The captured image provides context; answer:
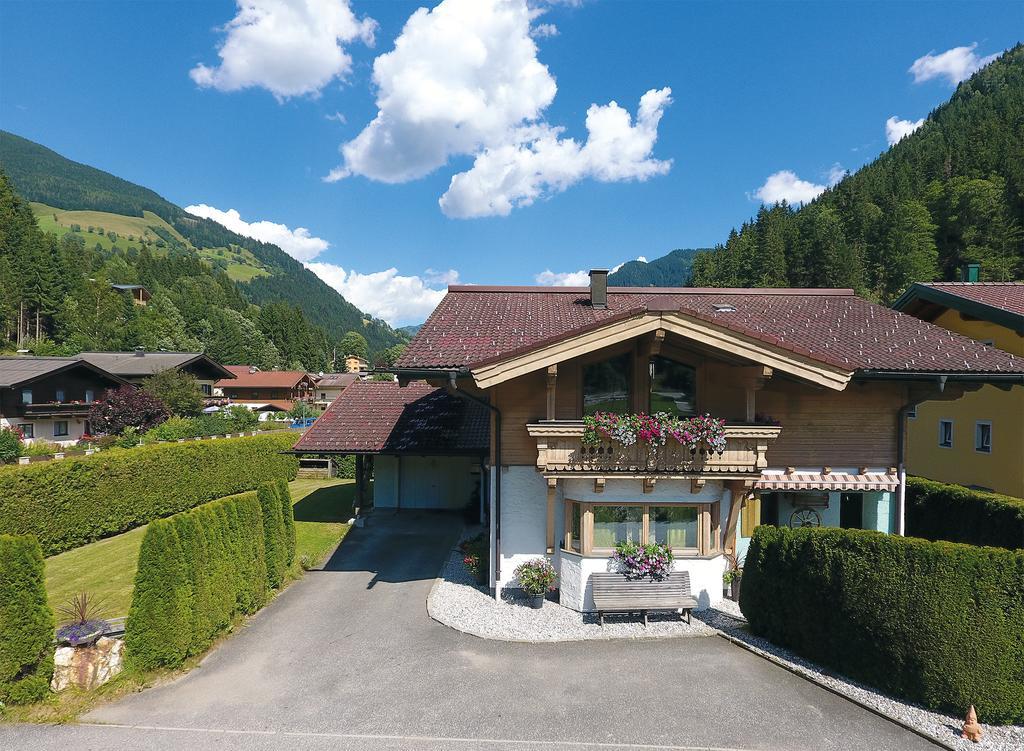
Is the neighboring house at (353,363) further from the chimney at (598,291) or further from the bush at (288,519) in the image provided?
the chimney at (598,291)

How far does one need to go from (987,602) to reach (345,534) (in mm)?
16220

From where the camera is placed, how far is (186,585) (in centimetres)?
892

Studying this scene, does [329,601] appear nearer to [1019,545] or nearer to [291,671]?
[291,671]

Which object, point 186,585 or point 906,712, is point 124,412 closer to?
point 186,585

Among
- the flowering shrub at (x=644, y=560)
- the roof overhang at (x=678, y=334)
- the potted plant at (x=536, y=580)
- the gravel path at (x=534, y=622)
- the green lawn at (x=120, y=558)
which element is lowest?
the green lawn at (x=120, y=558)

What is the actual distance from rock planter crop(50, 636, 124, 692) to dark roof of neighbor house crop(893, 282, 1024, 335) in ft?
83.3

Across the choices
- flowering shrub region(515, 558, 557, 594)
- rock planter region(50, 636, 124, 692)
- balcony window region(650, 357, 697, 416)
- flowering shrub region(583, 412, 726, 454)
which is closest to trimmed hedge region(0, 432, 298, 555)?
rock planter region(50, 636, 124, 692)

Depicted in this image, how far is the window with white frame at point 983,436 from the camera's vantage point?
18.0 metres

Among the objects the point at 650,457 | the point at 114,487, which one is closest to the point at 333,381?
the point at 114,487

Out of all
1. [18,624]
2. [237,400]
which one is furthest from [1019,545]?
[237,400]

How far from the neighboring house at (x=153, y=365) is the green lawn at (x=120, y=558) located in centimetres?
3479

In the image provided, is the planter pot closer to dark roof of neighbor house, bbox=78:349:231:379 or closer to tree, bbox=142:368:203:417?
tree, bbox=142:368:203:417

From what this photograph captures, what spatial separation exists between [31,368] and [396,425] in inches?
1335

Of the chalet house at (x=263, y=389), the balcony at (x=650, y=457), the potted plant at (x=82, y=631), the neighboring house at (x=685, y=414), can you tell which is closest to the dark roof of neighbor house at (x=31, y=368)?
the potted plant at (x=82, y=631)
